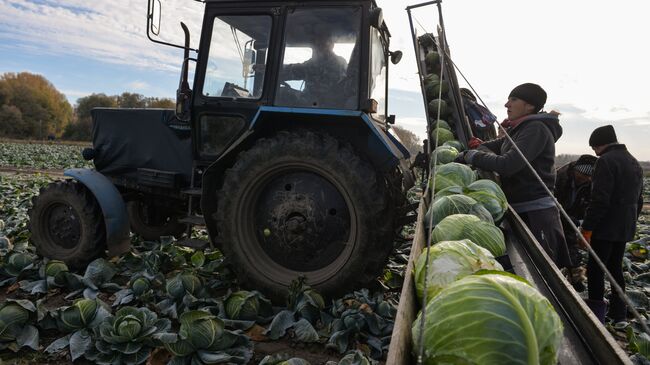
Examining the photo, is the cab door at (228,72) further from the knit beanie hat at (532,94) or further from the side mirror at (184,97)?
the knit beanie hat at (532,94)

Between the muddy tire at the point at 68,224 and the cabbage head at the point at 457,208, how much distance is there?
3.49m

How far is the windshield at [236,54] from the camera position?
4.03 m

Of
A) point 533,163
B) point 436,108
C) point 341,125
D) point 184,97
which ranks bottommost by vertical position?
point 533,163

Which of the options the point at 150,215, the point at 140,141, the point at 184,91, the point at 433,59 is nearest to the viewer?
the point at 184,91

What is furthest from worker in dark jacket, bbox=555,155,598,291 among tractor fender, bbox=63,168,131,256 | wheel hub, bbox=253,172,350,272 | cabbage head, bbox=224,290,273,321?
tractor fender, bbox=63,168,131,256

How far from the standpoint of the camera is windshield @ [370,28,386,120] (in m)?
3.87

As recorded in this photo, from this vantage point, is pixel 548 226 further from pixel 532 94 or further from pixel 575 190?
pixel 575 190

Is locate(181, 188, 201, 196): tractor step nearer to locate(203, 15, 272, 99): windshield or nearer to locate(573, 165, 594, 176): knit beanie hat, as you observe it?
locate(203, 15, 272, 99): windshield

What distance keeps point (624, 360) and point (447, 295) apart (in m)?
0.48

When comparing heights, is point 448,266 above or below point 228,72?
below

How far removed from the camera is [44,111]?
6712cm

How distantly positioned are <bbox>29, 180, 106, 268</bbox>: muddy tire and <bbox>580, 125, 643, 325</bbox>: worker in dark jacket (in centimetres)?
506

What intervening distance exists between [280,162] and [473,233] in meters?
1.77

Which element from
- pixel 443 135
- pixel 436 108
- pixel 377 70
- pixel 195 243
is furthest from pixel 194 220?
pixel 436 108
